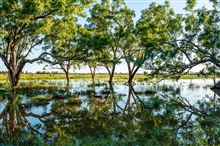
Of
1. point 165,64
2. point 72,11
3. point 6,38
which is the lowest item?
point 165,64

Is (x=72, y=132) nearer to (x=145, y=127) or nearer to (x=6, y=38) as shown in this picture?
(x=145, y=127)

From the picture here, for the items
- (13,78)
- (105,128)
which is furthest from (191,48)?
(13,78)

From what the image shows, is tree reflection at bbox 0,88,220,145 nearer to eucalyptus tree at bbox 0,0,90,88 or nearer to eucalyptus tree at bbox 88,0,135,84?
eucalyptus tree at bbox 0,0,90,88

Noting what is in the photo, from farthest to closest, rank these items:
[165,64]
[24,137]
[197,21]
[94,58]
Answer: [94,58] → [197,21] → [165,64] → [24,137]

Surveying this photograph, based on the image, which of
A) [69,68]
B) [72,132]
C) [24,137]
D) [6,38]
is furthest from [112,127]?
[69,68]

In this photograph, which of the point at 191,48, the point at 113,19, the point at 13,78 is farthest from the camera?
the point at 113,19

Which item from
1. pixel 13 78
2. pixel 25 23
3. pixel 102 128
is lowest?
pixel 102 128

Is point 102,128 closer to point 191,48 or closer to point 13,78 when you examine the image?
point 191,48

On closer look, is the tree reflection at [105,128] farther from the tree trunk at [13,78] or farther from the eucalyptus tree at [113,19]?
the eucalyptus tree at [113,19]

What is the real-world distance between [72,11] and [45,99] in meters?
10.8

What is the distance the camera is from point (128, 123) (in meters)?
9.61

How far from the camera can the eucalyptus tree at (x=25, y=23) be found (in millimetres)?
20188

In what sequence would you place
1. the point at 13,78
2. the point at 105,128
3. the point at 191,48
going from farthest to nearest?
the point at 13,78 → the point at 191,48 → the point at 105,128

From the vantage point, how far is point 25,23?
2327cm
